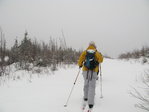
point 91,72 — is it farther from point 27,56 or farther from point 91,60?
point 27,56

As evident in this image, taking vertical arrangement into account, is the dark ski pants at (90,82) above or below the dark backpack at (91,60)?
below

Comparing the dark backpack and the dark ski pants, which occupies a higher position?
the dark backpack

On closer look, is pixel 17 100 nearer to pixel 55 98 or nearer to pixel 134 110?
pixel 55 98

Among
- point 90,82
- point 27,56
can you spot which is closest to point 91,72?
point 90,82

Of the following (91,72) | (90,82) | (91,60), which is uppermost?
(91,60)

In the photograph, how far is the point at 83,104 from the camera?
3781mm

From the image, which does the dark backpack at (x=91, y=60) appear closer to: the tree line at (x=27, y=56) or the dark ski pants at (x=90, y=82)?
the dark ski pants at (x=90, y=82)

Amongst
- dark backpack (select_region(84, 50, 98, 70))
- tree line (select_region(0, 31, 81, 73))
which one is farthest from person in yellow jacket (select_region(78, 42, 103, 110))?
tree line (select_region(0, 31, 81, 73))

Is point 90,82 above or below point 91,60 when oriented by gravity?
below

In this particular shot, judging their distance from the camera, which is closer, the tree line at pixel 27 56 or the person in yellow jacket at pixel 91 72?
the person in yellow jacket at pixel 91 72

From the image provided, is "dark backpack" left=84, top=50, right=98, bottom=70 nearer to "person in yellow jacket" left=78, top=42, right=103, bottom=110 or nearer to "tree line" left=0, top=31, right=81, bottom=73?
"person in yellow jacket" left=78, top=42, right=103, bottom=110

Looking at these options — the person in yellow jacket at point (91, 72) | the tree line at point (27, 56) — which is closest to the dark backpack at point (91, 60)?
the person in yellow jacket at point (91, 72)

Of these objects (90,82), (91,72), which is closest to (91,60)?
(91,72)

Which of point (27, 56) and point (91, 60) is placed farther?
point (27, 56)
